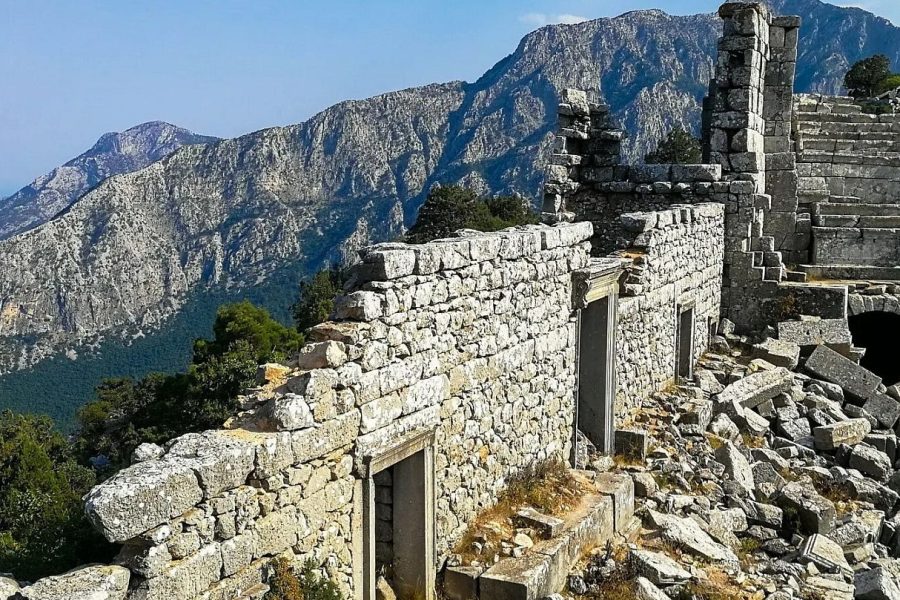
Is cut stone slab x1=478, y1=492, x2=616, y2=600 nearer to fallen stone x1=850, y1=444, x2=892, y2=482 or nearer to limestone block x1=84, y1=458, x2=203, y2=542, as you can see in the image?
limestone block x1=84, y1=458, x2=203, y2=542

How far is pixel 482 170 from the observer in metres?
113

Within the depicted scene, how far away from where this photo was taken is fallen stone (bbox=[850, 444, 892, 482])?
11.5m

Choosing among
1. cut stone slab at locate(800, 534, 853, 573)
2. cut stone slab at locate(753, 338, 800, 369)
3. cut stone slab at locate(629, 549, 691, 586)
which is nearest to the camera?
cut stone slab at locate(629, 549, 691, 586)

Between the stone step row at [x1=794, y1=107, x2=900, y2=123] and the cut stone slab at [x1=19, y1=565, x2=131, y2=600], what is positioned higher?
the stone step row at [x1=794, y1=107, x2=900, y2=123]

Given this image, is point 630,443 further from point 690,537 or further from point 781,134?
point 781,134

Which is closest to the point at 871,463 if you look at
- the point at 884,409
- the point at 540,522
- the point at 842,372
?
the point at 884,409


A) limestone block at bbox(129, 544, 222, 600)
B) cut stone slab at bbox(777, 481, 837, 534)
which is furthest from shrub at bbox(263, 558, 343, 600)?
cut stone slab at bbox(777, 481, 837, 534)

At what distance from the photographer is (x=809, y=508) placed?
9.51 m

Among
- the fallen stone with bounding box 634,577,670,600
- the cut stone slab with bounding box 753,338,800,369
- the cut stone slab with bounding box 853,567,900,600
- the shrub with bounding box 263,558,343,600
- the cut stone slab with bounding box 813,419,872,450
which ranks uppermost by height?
the shrub with bounding box 263,558,343,600

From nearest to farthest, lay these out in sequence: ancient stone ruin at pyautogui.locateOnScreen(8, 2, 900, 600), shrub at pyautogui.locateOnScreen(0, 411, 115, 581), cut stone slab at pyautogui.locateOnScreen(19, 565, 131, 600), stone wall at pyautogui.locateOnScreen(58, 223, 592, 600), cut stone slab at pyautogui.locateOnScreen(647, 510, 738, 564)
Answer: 1. cut stone slab at pyautogui.locateOnScreen(19, 565, 131, 600)
2. stone wall at pyautogui.locateOnScreen(58, 223, 592, 600)
3. ancient stone ruin at pyautogui.locateOnScreen(8, 2, 900, 600)
4. cut stone slab at pyautogui.locateOnScreen(647, 510, 738, 564)
5. shrub at pyautogui.locateOnScreen(0, 411, 115, 581)

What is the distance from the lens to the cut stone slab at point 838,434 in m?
12.1

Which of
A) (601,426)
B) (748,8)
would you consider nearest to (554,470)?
(601,426)

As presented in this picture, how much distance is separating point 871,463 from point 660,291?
3.62 m

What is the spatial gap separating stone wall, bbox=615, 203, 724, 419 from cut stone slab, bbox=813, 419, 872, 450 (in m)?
2.27
